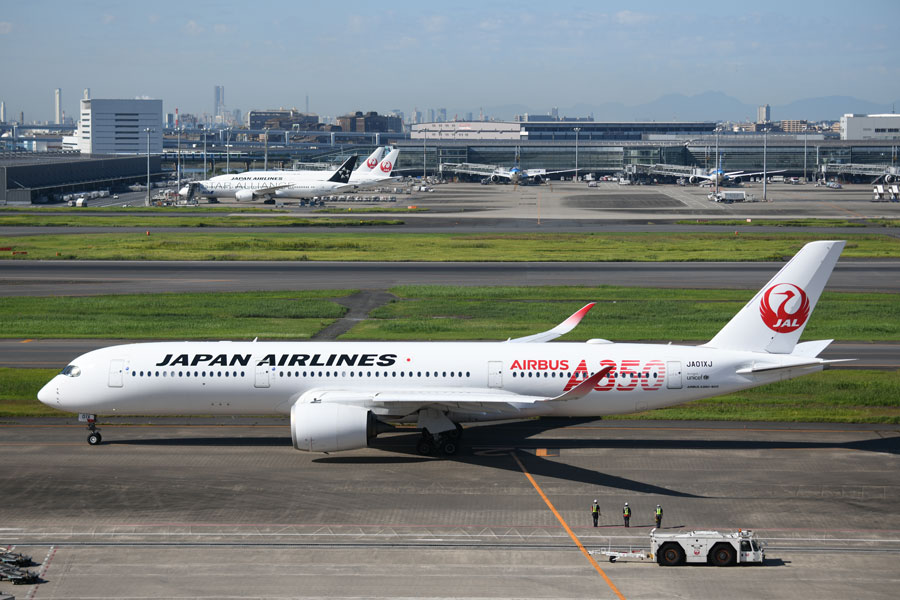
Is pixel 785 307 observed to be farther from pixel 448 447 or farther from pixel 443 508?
pixel 443 508

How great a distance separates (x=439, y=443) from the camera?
118ft

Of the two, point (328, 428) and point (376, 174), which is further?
point (376, 174)

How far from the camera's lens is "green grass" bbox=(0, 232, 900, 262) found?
3706 inches

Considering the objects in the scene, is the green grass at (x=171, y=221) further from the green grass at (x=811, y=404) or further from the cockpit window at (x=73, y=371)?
the cockpit window at (x=73, y=371)

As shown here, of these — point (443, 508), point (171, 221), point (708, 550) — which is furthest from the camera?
point (171, 221)

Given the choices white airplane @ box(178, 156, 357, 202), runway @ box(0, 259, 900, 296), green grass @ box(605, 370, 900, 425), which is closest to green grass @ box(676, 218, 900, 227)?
runway @ box(0, 259, 900, 296)

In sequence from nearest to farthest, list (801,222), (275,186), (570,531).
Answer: (570,531), (801,222), (275,186)

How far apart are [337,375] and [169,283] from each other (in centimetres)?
4552

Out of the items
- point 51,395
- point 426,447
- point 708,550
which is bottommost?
point 708,550

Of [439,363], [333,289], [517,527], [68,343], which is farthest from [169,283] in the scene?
[517,527]

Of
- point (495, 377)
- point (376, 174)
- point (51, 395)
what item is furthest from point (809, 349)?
point (376, 174)

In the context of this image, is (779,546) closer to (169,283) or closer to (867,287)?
(867,287)

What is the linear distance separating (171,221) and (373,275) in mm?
56663

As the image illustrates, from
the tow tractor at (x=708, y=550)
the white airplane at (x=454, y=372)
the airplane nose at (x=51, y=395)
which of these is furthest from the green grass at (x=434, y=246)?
the tow tractor at (x=708, y=550)
